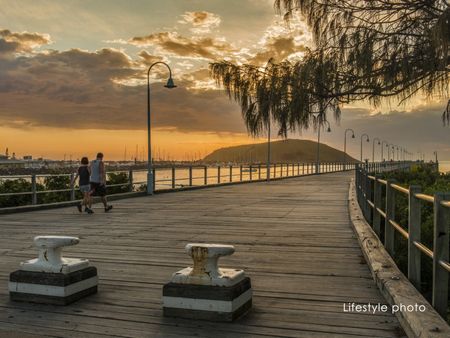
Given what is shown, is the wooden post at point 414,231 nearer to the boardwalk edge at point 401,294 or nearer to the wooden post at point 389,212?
the boardwalk edge at point 401,294

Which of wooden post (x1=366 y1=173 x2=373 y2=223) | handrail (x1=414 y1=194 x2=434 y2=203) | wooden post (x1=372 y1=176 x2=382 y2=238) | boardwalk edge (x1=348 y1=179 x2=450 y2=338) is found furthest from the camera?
wooden post (x1=366 y1=173 x2=373 y2=223)

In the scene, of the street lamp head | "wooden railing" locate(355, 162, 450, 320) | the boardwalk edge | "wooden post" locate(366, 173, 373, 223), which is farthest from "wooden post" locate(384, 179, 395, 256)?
the street lamp head

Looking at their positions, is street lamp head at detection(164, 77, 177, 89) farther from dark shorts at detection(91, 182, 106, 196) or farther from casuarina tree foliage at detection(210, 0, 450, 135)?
casuarina tree foliage at detection(210, 0, 450, 135)

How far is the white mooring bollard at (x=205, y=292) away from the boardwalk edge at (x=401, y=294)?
4.57 feet

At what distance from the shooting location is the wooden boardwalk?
4211 mm

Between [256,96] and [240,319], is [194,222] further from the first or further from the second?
[240,319]

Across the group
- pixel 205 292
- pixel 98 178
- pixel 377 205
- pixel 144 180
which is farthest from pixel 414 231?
pixel 144 180

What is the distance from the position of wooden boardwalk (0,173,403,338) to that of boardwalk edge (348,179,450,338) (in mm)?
144

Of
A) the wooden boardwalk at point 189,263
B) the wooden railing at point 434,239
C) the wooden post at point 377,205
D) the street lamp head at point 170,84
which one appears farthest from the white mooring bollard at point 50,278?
the street lamp head at point 170,84

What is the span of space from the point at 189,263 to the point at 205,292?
8.13 feet

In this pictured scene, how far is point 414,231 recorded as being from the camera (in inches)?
201

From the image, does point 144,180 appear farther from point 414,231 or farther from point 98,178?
point 414,231

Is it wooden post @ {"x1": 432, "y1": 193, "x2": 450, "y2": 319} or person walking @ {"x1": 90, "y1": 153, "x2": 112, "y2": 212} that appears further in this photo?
person walking @ {"x1": 90, "y1": 153, "x2": 112, "y2": 212}

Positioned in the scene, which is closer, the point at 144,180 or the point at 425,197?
the point at 425,197
